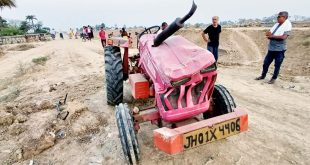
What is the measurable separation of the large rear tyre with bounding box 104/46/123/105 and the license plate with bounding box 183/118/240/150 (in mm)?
2485

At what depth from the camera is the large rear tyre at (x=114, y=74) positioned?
5.29 m

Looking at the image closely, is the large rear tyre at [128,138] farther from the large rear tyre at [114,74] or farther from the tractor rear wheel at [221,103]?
the large rear tyre at [114,74]

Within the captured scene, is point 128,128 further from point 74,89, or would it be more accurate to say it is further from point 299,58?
point 299,58

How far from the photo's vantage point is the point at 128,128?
11.2ft

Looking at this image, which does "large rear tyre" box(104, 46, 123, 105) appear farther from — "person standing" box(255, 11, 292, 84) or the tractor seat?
"person standing" box(255, 11, 292, 84)

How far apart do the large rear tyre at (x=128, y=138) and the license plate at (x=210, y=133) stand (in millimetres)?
655

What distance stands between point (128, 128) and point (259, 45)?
52.9 feet

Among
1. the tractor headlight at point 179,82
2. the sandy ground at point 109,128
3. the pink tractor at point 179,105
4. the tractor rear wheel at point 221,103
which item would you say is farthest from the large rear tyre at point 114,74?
the tractor headlight at point 179,82

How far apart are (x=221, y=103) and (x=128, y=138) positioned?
1.51 metres

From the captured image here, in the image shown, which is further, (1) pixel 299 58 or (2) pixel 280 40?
(1) pixel 299 58

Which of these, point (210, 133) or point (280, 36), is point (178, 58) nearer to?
point (210, 133)

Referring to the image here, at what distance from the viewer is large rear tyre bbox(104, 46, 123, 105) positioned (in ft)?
17.3

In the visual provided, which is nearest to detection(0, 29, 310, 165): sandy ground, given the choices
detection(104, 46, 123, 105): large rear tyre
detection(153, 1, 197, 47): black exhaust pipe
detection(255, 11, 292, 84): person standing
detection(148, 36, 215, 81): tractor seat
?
detection(104, 46, 123, 105): large rear tyre

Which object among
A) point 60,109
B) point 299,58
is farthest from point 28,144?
point 299,58
